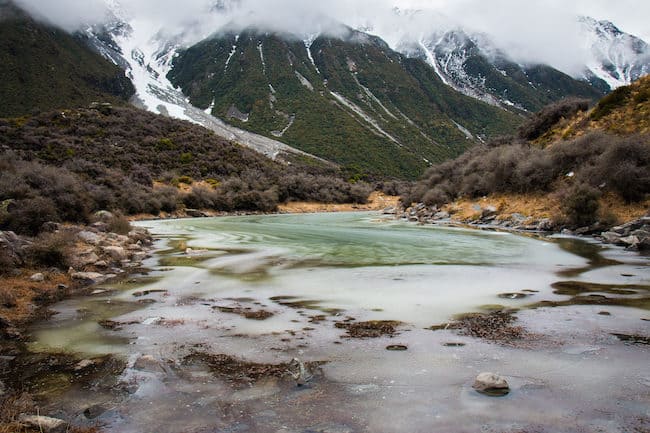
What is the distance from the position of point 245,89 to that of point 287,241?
178585 mm

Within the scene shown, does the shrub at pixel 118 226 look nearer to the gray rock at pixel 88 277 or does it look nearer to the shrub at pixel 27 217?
the shrub at pixel 27 217

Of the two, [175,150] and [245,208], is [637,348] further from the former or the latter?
[175,150]

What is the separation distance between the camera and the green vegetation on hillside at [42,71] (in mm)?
98312

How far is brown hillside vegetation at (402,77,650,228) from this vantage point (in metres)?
26.0

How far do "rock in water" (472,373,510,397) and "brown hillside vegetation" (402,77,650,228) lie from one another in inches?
922

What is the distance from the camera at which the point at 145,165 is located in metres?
64.9

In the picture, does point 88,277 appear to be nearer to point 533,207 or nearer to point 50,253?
point 50,253

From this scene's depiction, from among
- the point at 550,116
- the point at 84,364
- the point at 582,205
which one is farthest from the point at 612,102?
the point at 84,364

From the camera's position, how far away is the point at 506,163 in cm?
3753

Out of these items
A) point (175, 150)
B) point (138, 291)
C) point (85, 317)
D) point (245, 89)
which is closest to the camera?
point (85, 317)

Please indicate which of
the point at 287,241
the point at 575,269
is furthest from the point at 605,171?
the point at 287,241

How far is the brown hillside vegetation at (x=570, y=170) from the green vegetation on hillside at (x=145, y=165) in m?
27.1

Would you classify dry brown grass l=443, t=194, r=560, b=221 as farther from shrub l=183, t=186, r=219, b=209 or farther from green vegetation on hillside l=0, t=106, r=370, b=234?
shrub l=183, t=186, r=219, b=209

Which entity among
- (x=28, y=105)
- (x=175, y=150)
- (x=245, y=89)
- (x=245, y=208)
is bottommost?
(x=245, y=208)
